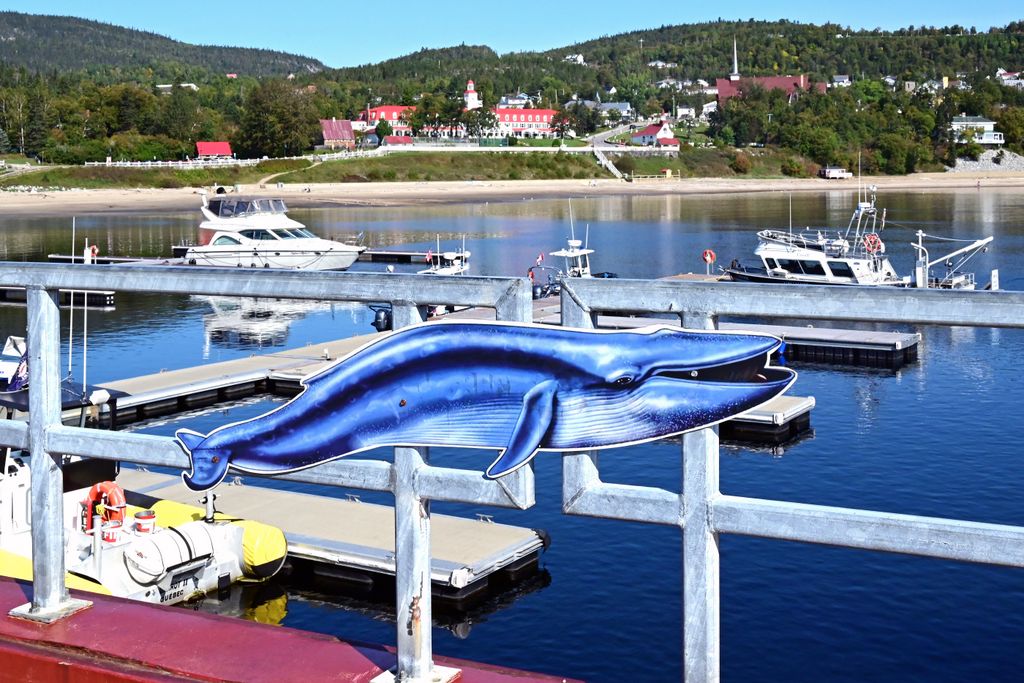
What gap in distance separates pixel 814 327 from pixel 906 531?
→ 126 ft

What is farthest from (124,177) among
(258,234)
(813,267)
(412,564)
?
(412,564)

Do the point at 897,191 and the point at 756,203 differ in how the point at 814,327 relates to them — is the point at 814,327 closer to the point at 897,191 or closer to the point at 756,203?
the point at 756,203

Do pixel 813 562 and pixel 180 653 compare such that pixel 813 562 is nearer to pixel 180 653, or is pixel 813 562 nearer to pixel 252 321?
pixel 180 653

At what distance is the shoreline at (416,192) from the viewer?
126m

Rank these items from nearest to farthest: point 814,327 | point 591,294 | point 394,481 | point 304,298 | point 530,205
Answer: point 591,294
point 394,481
point 304,298
point 814,327
point 530,205

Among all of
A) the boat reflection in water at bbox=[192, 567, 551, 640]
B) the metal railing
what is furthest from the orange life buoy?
the metal railing

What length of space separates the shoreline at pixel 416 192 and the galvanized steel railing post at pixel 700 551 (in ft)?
383

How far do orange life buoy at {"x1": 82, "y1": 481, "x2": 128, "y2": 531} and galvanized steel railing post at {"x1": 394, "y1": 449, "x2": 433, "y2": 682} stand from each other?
Answer: 11312 mm

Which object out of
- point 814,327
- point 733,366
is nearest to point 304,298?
point 733,366

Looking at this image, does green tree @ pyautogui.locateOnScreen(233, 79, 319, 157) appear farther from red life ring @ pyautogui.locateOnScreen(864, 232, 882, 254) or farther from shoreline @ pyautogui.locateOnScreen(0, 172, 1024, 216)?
red life ring @ pyautogui.locateOnScreen(864, 232, 882, 254)

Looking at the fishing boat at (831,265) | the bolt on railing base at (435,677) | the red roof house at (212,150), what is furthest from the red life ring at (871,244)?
the red roof house at (212,150)

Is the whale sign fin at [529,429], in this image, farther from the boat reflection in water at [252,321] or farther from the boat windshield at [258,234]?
the boat windshield at [258,234]

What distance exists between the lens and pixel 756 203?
15150 centimetres

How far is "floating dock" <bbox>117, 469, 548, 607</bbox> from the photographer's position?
17.4 metres
